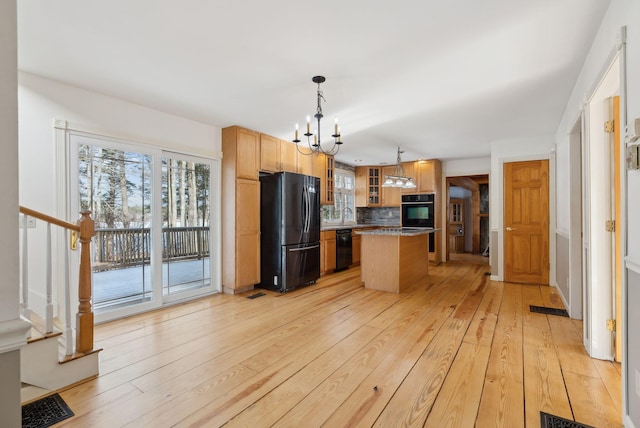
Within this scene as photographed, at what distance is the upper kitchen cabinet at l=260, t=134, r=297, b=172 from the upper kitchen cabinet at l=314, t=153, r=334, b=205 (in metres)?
0.63

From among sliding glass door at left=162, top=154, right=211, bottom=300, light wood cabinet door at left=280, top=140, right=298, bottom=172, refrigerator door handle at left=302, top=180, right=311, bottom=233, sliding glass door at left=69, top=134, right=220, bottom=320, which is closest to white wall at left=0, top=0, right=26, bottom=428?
sliding glass door at left=69, top=134, right=220, bottom=320

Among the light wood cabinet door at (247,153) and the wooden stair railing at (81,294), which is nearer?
the wooden stair railing at (81,294)

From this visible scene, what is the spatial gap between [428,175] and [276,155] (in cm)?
367

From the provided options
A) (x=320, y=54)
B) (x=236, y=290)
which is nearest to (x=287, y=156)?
(x=236, y=290)

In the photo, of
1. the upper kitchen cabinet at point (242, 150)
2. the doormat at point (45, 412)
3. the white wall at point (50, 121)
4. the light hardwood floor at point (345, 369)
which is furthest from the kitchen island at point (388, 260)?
the doormat at point (45, 412)

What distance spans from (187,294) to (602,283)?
4421mm

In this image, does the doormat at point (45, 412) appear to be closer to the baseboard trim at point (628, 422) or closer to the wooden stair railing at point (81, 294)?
the wooden stair railing at point (81, 294)

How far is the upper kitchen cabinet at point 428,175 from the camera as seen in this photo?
675 centimetres

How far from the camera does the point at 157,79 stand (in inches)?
112

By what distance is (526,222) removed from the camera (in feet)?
16.2

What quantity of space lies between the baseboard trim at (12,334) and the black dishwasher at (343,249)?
17.1ft

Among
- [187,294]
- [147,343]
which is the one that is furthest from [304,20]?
[187,294]

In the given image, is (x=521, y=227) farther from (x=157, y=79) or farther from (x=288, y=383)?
(x=157, y=79)

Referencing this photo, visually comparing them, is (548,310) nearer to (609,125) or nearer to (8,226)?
(609,125)
